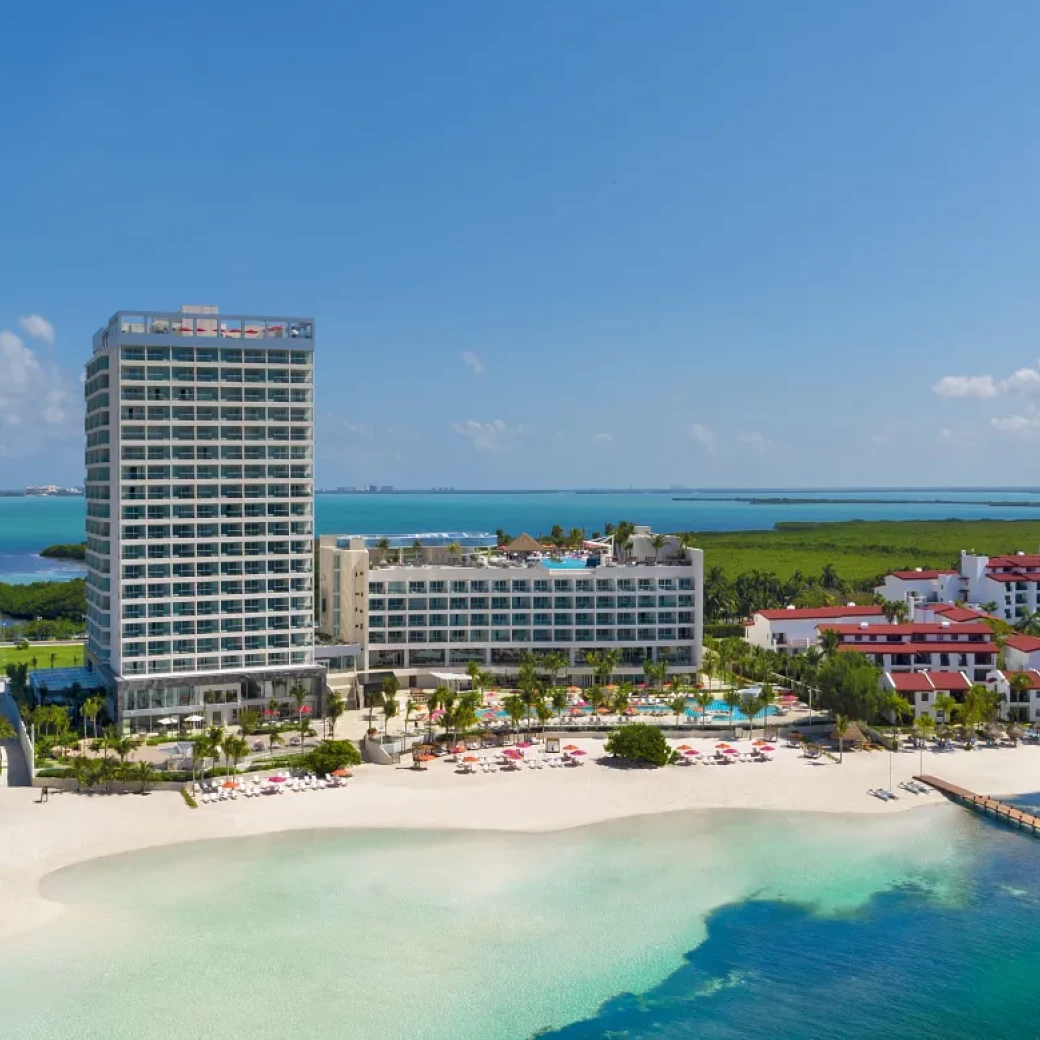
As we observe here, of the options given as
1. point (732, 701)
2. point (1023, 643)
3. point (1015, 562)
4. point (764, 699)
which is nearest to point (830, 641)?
point (764, 699)

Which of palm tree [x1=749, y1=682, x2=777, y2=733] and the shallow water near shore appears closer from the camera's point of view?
the shallow water near shore

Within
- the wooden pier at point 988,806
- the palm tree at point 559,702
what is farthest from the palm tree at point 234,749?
the wooden pier at point 988,806

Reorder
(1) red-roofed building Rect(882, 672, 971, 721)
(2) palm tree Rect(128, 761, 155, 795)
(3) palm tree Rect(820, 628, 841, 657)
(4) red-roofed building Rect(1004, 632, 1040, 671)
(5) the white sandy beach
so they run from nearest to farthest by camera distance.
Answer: (5) the white sandy beach → (2) palm tree Rect(128, 761, 155, 795) → (1) red-roofed building Rect(882, 672, 971, 721) → (4) red-roofed building Rect(1004, 632, 1040, 671) → (3) palm tree Rect(820, 628, 841, 657)

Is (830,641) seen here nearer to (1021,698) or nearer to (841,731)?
(1021,698)

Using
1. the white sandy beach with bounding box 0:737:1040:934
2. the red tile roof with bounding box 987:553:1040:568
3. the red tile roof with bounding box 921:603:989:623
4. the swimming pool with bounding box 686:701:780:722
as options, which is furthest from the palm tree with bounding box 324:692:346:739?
the red tile roof with bounding box 987:553:1040:568

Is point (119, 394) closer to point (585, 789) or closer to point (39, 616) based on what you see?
point (585, 789)

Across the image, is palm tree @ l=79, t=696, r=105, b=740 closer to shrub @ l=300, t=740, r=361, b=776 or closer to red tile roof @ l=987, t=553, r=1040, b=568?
shrub @ l=300, t=740, r=361, b=776

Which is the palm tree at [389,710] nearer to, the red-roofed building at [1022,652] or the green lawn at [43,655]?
the green lawn at [43,655]
